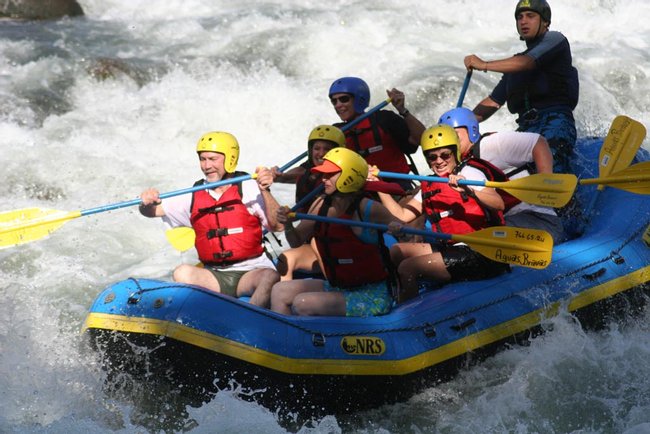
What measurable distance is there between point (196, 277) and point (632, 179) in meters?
2.47

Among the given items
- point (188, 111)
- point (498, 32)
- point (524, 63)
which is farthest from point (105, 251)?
point (498, 32)

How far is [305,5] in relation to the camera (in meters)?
12.9

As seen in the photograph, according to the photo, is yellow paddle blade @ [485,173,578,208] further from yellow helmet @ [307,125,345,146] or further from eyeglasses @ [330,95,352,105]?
eyeglasses @ [330,95,352,105]

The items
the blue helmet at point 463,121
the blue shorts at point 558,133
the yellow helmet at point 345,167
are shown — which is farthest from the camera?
the blue shorts at point 558,133

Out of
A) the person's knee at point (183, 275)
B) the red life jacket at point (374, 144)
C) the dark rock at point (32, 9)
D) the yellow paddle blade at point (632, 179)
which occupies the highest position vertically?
the dark rock at point (32, 9)

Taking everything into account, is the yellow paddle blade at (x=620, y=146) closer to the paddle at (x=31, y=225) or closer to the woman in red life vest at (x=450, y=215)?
the woman in red life vest at (x=450, y=215)

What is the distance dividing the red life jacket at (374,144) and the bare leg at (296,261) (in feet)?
2.62

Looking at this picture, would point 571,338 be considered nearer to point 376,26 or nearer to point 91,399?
point 91,399

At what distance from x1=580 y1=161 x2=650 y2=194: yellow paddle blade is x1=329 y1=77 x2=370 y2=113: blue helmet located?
149 centimetres

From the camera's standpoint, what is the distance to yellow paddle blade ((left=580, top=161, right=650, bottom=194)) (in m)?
5.30

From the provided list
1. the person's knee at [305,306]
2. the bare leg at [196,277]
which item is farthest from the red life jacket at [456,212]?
the bare leg at [196,277]

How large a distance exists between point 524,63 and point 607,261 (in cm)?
144

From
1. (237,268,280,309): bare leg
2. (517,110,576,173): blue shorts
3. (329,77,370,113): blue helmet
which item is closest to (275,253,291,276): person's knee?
(237,268,280,309): bare leg

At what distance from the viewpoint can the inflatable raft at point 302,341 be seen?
15.3 ft
